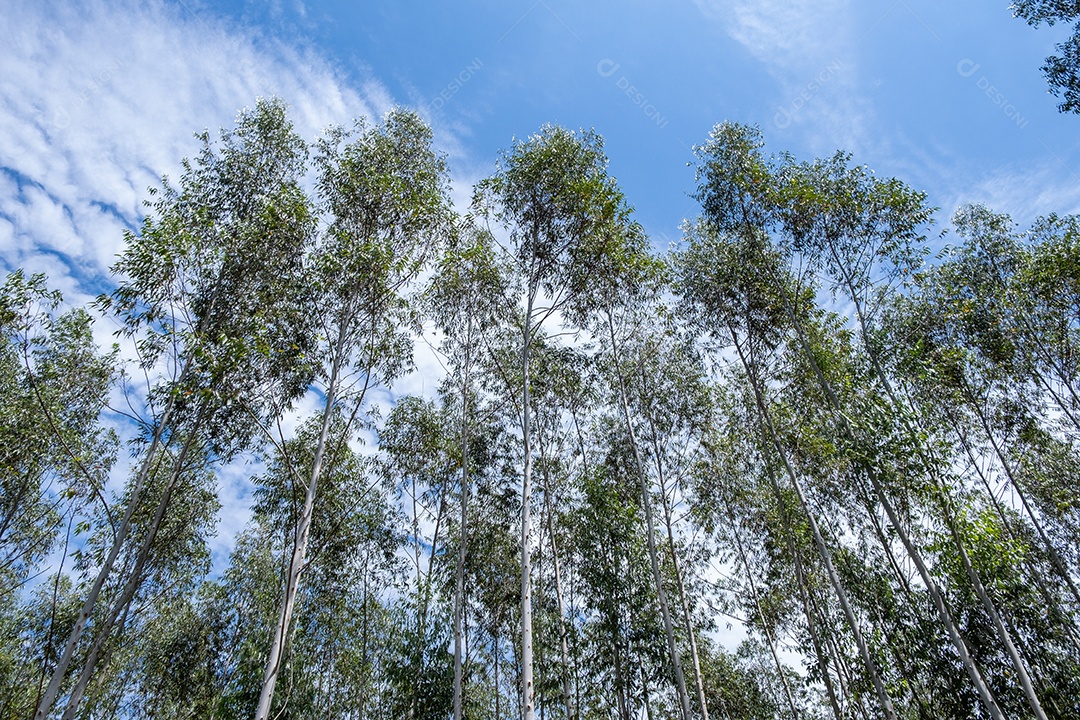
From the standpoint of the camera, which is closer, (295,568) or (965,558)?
(295,568)

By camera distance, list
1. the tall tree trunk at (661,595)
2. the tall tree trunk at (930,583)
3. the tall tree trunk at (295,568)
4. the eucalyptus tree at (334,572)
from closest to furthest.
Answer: the tall tree trunk at (295,568)
the tall tree trunk at (930,583)
the tall tree trunk at (661,595)
the eucalyptus tree at (334,572)

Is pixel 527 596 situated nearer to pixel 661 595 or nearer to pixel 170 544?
pixel 661 595

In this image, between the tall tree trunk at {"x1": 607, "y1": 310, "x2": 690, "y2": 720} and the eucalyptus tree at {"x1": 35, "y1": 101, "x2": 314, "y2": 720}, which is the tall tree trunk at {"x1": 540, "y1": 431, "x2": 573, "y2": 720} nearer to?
the tall tree trunk at {"x1": 607, "y1": 310, "x2": 690, "y2": 720}

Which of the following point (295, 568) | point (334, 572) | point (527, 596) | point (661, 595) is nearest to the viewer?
point (295, 568)

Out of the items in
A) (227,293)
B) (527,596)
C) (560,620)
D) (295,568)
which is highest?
(227,293)

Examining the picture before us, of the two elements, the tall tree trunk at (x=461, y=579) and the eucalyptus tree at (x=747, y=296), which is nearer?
the tall tree trunk at (x=461, y=579)

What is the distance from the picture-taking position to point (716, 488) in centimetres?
1578

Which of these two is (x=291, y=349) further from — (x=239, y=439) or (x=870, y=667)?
(x=870, y=667)

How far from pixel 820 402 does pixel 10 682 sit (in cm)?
2714

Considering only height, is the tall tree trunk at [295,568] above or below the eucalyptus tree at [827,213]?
below

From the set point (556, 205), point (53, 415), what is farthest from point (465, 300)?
point (53, 415)

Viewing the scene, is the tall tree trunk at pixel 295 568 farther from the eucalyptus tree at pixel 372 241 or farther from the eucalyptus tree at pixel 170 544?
the eucalyptus tree at pixel 170 544

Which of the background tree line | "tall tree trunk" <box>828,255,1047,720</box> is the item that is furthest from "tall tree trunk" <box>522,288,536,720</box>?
"tall tree trunk" <box>828,255,1047,720</box>

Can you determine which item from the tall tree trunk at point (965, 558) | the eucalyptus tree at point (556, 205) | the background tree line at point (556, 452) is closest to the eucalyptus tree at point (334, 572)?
the background tree line at point (556, 452)
